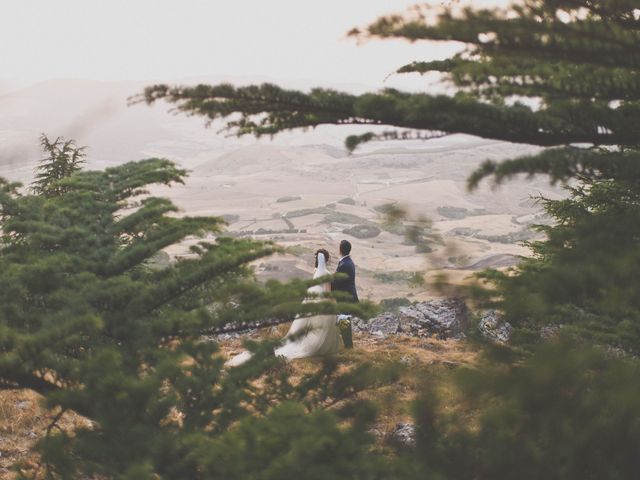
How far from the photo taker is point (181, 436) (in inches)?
121

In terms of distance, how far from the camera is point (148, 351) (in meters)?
3.44

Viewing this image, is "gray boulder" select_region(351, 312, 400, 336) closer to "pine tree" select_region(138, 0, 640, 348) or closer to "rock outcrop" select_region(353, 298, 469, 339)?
"rock outcrop" select_region(353, 298, 469, 339)

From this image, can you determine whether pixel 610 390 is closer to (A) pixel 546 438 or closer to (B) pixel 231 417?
(A) pixel 546 438

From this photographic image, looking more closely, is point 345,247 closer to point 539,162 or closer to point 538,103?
point 538,103

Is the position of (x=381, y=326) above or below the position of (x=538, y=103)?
below

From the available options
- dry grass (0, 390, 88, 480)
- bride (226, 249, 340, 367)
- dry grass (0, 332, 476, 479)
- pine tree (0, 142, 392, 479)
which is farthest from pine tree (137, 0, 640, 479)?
bride (226, 249, 340, 367)

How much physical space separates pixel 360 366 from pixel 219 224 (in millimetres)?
1558

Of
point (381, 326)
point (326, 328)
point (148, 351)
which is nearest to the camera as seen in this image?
point (148, 351)

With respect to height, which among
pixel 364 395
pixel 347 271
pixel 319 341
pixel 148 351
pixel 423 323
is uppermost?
pixel 148 351

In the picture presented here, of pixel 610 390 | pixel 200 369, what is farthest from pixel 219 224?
pixel 610 390

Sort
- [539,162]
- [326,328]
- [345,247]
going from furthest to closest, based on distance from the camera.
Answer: [326,328] → [345,247] → [539,162]

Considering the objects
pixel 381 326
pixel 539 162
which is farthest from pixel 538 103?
pixel 381 326

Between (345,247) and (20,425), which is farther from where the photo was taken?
(345,247)

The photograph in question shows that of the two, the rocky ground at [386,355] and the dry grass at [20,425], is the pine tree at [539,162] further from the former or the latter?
the dry grass at [20,425]
